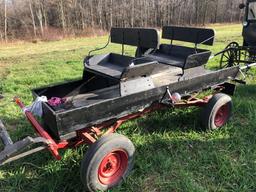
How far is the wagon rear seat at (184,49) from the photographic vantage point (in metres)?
3.77

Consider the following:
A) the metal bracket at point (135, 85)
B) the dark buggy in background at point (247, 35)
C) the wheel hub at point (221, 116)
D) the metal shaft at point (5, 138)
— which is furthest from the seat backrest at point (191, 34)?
the metal shaft at point (5, 138)

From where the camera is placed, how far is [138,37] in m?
4.25

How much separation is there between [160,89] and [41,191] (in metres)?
1.77

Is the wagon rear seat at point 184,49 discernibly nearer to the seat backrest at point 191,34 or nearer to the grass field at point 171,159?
the seat backrest at point 191,34

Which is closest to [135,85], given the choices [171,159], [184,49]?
[171,159]

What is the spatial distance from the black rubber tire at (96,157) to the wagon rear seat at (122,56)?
4.06 feet

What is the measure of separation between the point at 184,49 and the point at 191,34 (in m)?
0.28

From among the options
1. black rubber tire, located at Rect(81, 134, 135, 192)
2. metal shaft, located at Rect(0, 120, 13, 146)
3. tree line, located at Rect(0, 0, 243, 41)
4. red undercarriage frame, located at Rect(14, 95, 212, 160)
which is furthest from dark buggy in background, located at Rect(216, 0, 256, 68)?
tree line, located at Rect(0, 0, 243, 41)

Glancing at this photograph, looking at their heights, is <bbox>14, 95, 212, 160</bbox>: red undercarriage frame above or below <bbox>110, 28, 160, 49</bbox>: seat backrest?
below

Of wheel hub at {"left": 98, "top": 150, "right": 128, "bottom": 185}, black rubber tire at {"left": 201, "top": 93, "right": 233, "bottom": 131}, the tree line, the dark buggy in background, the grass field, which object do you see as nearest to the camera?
wheel hub at {"left": 98, "top": 150, "right": 128, "bottom": 185}

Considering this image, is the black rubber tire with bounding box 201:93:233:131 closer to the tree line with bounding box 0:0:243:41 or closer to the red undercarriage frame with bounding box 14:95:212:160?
the red undercarriage frame with bounding box 14:95:212:160

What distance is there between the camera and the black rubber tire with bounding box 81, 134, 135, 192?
2529 millimetres

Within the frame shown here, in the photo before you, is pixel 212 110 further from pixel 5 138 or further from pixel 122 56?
pixel 5 138

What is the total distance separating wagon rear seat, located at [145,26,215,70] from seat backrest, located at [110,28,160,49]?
31 cm
